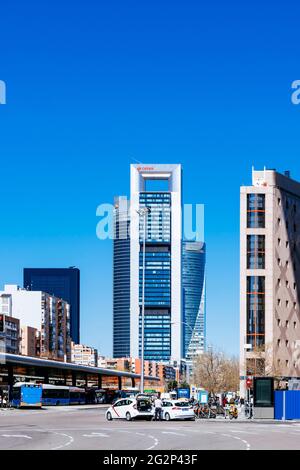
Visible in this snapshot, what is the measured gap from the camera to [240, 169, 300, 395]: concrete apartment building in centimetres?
13500

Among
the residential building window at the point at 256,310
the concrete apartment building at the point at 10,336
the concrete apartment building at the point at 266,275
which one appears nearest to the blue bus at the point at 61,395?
the concrete apartment building at the point at 266,275

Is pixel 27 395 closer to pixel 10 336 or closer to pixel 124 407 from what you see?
pixel 124 407

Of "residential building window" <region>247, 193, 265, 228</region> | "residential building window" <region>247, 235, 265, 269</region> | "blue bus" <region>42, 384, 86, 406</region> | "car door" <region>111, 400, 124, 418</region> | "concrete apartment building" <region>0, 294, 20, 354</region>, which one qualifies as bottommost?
"blue bus" <region>42, 384, 86, 406</region>

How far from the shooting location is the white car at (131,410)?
59.7 meters

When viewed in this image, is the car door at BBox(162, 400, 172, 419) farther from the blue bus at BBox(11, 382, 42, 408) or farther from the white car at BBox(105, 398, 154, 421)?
the blue bus at BBox(11, 382, 42, 408)

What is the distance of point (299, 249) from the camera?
145250 mm

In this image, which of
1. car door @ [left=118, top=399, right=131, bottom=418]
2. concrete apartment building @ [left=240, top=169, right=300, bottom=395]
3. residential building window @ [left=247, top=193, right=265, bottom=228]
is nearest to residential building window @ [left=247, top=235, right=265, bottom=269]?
concrete apartment building @ [left=240, top=169, right=300, bottom=395]

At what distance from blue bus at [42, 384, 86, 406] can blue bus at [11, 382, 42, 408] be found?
2.33 meters

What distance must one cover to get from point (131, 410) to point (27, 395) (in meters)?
46.0

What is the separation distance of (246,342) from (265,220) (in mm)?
17342

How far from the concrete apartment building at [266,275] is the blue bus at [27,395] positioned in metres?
37.3

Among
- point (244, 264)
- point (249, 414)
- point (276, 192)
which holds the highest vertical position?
point (276, 192)
